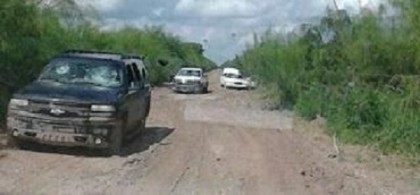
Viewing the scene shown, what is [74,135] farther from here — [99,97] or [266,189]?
[266,189]

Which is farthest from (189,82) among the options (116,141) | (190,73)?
(116,141)

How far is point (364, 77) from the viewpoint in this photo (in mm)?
22172

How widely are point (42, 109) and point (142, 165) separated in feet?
7.45

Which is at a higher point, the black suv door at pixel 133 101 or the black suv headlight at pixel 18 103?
the black suv headlight at pixel 18 103

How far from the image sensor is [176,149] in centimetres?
1727

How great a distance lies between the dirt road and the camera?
460 inches

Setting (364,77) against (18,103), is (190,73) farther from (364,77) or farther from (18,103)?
(18,103)

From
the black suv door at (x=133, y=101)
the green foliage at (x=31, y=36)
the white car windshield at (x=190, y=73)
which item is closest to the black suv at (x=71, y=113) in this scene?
the black suv door at (x=133, y=101)

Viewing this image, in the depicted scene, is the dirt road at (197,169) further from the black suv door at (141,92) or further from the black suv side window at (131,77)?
the black suv side window at (131,77)

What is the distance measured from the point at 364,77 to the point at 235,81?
41902 mm

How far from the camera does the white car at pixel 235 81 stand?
63.3 meters

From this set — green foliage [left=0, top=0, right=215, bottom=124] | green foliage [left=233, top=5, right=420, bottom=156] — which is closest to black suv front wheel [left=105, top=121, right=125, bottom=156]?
green foliage [left=0, top=0, right=215, bottom=124]

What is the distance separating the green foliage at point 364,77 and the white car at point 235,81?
26.5 meters

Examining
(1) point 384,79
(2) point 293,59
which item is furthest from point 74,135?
(2) point 293,59
